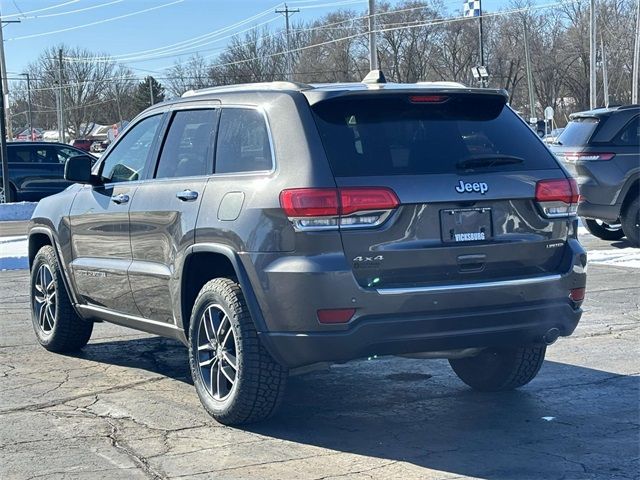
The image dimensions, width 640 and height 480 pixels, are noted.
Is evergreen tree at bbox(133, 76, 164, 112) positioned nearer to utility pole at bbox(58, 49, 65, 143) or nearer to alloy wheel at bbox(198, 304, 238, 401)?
utility pole at bbox(58, 49, 65, 143)

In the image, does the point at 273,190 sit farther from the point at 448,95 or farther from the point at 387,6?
the point at 387,6

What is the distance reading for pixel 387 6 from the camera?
55.6 metres

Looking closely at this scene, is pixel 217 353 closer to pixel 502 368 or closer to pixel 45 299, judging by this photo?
pixel 502 368

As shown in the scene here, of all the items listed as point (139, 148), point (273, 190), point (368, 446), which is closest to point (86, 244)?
point (139, 148)

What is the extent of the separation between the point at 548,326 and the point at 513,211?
631 millimetres

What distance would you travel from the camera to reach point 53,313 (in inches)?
302

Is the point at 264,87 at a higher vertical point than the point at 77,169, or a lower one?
higher

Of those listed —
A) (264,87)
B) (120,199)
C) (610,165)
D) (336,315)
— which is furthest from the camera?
(610,165)

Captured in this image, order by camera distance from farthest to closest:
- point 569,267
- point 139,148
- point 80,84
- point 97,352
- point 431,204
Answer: point 80,84
point 97,352
point 139,148
point 569,267
point 431,204

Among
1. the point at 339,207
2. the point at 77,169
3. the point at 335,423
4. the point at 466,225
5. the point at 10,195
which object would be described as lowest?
the point at 10,195

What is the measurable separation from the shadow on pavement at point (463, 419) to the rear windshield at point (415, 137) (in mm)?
1375

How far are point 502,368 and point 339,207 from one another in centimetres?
183

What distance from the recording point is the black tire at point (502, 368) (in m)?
6.13

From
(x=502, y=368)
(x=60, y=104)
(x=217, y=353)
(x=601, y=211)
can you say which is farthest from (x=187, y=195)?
(x=60, y=104)
